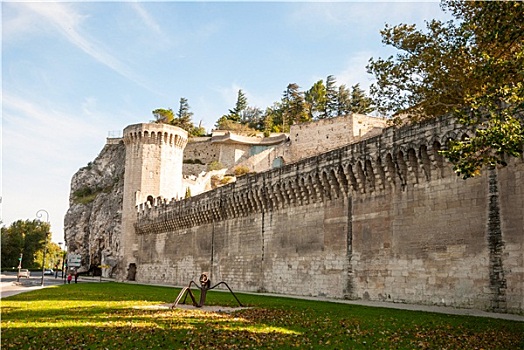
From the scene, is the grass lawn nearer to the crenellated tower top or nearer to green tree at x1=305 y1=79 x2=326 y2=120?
the crenellated tower top

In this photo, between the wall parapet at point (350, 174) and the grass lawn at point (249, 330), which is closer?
the grass lawn at point (249, 330)

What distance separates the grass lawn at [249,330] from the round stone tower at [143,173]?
31.0m

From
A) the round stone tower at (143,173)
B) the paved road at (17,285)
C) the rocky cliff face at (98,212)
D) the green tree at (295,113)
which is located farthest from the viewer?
the green tree at (295,113)

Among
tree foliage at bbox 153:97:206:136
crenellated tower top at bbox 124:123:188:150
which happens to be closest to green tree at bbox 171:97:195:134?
tree foliage at bbox 153:97:206:136

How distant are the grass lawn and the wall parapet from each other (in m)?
5.57

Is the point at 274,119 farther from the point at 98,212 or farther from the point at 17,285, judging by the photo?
the point at 17,285

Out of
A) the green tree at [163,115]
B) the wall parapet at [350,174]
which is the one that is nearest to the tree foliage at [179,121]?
the green tree at [163,115]

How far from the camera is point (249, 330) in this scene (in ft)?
34.4

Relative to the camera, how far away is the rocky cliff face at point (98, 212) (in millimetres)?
50094

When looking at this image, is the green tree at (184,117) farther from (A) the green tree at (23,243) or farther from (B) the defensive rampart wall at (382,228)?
(B) the defensive rampart wall at (382,228)

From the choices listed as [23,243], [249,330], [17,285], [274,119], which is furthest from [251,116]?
[249,330]

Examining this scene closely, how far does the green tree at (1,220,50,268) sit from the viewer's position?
255ft

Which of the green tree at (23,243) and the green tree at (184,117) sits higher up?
the green tree at (184,117)

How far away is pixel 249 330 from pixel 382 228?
997cm
